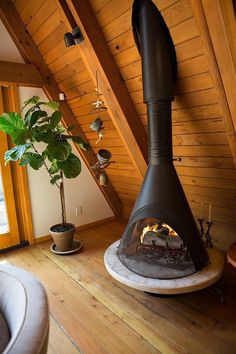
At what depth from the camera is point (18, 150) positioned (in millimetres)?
2334

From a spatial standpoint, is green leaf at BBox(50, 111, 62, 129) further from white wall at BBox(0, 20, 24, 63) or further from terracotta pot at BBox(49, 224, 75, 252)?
terracotta pot at BBox(49, 224, 75, 252)

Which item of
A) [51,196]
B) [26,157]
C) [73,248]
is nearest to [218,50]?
[26,157]

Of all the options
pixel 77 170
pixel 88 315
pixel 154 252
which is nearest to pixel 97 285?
pixel 88 315

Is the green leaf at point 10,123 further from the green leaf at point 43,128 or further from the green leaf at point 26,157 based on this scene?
the green leaf at point 26,157

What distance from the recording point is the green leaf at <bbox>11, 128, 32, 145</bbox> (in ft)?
7.66

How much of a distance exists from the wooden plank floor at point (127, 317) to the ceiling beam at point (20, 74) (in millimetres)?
2000

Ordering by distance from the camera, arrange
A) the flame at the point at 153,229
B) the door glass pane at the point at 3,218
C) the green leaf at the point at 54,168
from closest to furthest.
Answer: the flame at the point at 153,229 < the green leaf at the point at 54,168 < the door glass pane at the point at 3,218

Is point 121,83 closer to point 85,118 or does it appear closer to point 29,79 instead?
point 85,118

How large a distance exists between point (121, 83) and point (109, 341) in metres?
1.89

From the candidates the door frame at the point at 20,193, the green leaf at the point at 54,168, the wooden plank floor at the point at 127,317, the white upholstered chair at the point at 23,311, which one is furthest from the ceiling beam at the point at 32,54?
the white upholstered chair at the point at 23,311

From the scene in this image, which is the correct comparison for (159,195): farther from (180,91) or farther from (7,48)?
(7,48)

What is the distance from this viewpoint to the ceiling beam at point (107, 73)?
6.04ft

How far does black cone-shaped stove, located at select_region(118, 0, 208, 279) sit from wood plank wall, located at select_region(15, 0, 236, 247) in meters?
0.10

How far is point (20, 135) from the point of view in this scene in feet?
7.69
